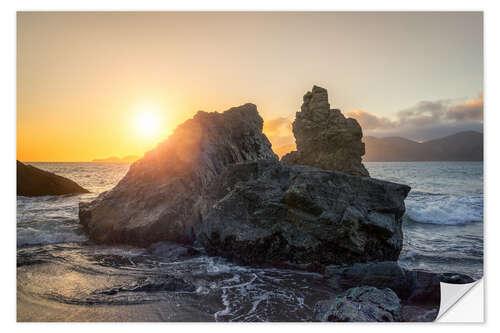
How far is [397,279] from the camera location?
5367 millimetres


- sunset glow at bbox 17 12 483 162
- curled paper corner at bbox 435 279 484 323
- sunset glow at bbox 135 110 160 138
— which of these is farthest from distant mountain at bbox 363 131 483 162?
sunset glow at bbox 135 110 160 138

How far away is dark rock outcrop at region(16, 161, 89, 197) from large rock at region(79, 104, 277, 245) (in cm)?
120

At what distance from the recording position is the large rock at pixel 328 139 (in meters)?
12.0

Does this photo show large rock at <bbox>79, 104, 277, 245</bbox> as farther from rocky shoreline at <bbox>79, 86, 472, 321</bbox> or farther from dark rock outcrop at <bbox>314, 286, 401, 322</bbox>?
dark rock outcrop at <bbox>314, 286, 401, 322</bbox>

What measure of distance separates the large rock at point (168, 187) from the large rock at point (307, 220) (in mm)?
1299

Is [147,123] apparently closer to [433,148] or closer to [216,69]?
[216,69]

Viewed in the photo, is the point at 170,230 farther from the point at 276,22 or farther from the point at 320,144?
the point at 320,144

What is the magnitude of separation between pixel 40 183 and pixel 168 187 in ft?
11.3

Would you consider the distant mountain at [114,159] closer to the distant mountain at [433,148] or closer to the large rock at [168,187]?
the large rock at [168,187]

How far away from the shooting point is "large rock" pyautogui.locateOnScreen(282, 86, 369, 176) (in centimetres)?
1198

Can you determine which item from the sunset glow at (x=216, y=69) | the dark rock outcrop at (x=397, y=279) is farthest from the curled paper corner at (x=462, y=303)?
the sunset glow at (x=216, y=69)

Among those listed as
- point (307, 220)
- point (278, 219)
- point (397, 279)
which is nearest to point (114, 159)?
point (278, 219)
